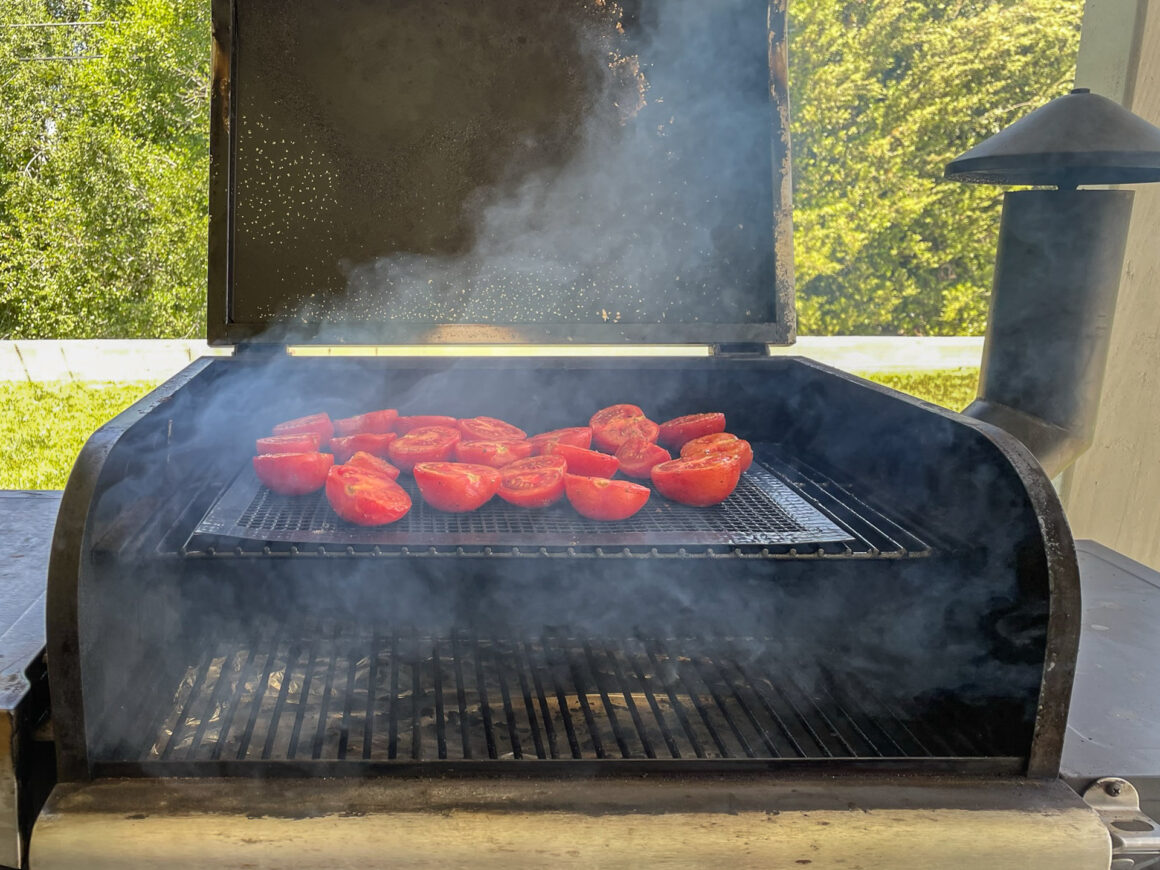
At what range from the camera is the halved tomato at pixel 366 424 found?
2.00 metres

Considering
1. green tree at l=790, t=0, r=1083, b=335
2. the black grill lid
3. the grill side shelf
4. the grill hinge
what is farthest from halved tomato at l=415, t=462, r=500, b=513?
green tree at l=790, t=0, r=1083, b=335

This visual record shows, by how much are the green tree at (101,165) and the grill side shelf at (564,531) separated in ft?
31.8

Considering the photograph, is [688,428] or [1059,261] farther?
[1059,261]

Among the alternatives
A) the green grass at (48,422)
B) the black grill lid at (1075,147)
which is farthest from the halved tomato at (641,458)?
the green grass at (48,422)

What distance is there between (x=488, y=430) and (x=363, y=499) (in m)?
0.55

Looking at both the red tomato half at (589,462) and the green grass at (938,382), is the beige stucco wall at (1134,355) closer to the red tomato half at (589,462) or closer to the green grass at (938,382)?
the red tomato half at (589,462)

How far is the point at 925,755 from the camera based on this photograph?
136 centimetres

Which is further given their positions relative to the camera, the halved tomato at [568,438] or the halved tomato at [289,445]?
the halved tomato at [568,438]

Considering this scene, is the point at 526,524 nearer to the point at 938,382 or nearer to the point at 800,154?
the point at 938,382

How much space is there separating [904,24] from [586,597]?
12.2 m

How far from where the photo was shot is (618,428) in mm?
1993

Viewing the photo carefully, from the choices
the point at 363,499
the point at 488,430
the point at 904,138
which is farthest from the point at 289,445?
the point at 904,138

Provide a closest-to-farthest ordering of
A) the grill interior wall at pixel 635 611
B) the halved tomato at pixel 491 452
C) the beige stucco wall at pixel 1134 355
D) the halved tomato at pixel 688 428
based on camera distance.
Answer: the grill interior wall at pixel 635 611
the halved tomato at pixel 491 452
the halved tomato at pixel 688 428
the beige stucco wall at pixel 1134 355

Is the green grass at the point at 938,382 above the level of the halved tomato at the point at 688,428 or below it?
below
